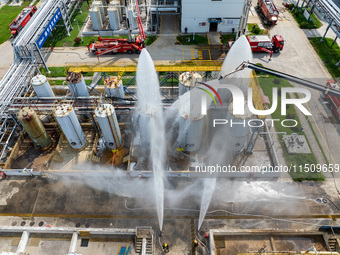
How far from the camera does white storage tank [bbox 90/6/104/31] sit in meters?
46.2

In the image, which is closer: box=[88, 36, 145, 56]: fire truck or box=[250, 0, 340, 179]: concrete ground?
box=[250, 0, 340, 179]: concrete ground

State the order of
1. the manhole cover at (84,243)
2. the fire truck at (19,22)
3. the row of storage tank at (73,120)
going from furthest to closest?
the fire truck at (19,22)
the row of storage tank at (73,120)
the manhole cover at (84,243)

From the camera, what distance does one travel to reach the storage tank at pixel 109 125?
985 inches

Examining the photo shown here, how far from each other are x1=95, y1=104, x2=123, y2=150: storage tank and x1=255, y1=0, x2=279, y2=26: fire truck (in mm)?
39519

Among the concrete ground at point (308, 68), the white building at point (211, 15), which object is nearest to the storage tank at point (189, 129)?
the concrete ground at point (308, 68)

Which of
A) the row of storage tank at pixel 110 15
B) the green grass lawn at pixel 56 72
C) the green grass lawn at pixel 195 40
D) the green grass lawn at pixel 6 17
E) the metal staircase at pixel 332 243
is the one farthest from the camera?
the green grass lawn at pixel 6 17

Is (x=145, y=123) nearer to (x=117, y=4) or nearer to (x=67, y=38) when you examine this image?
(x=67, y=38)

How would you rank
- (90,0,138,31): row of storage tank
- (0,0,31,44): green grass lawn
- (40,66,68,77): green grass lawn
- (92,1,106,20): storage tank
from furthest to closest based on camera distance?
(0,0,31,44): green grass lawn → (92,1,106,20): storage tank → (90,0,138,31): row of storage tank → (40,66,68,77): green grass lawn

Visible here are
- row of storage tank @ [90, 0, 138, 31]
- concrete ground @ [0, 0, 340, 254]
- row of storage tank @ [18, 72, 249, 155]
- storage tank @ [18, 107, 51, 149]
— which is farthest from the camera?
row of storage tank @ [90, 0, 138, 31]

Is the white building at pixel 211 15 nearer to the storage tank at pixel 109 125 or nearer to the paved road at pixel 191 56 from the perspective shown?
the paved road at pixel 191 56

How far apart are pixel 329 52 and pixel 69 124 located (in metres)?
44.4

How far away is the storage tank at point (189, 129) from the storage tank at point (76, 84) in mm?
13053

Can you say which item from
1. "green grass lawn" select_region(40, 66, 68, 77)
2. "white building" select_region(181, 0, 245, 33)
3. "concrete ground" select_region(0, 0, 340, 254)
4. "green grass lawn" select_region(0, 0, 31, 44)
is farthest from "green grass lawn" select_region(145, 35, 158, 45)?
"concrete ground" select_region(0, 0, 340, 254)

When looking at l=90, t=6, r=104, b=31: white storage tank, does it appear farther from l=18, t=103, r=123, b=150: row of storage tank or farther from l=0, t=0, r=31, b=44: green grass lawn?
l=18, t=103, r=123, b=150: row of storage tank
